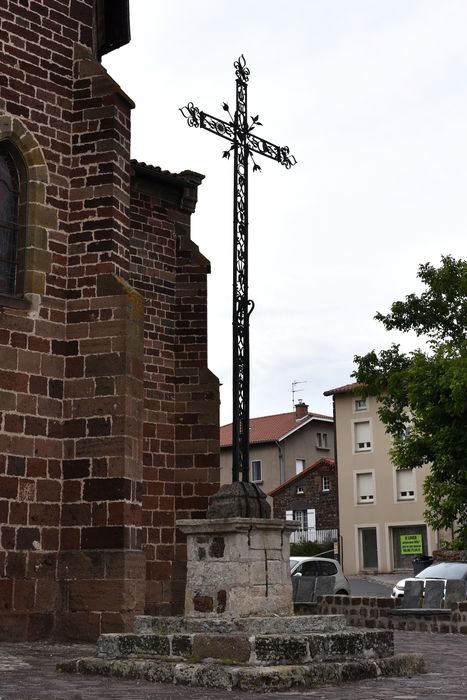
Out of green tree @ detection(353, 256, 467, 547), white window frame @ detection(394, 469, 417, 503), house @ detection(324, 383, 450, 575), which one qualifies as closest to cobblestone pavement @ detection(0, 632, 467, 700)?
green tree @ detection(353, 256, 467, 547)

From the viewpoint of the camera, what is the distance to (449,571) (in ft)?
63.5

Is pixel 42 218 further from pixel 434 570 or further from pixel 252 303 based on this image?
pixel 434 570

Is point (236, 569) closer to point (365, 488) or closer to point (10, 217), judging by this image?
point (10, 217)

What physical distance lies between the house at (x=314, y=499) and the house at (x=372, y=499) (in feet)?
5.59

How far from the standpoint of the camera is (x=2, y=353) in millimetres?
10594

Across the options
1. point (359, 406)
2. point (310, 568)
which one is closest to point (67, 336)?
point (310, 568)

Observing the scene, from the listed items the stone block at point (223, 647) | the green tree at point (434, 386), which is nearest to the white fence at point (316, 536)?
the green tree at point (434, 386)

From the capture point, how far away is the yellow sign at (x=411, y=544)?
137ft

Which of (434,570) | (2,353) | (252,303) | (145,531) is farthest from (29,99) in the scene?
(434,570)

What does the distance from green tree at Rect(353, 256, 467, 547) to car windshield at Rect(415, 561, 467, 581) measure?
2.36m

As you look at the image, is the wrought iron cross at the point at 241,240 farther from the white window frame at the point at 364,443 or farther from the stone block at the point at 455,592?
the white window frame at the point at 364,443

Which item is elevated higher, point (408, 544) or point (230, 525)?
point (408, 544)

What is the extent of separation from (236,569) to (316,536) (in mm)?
39142

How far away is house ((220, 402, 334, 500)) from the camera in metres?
51.2
